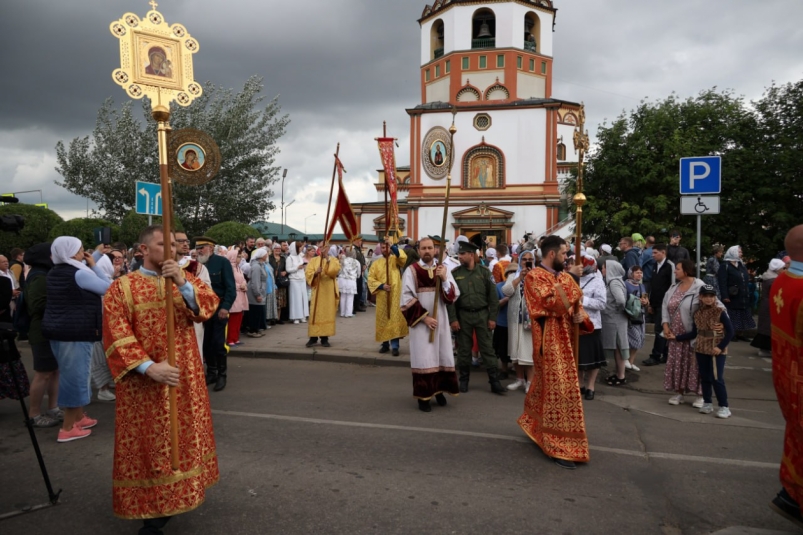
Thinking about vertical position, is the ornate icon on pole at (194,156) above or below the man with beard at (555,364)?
above

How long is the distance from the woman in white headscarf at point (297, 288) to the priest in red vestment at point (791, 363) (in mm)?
11643

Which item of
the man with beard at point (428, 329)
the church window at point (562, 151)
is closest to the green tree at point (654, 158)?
the man with beard at point (428, 329)

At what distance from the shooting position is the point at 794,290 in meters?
3.52

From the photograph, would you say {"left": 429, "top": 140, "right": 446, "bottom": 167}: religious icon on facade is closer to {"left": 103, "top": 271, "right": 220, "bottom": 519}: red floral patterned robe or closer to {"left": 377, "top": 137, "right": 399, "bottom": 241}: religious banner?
{"left": 377, "top": 137, "right": 399, "bottom": 241}: religious banner

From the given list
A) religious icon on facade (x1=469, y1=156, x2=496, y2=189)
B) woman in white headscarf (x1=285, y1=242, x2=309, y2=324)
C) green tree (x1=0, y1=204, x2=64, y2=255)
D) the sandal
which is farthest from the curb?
religious icon on facade (x1=469, y1=156, x2=496, y2=189)

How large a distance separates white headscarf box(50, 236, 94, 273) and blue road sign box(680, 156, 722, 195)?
838cm

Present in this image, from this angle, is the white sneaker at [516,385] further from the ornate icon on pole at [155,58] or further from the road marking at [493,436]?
the ornate icon on pole at [155,58]

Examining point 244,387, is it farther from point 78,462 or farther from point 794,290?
point 794,290

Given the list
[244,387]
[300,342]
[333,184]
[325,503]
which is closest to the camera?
[325,503]

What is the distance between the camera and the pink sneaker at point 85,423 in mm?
5895

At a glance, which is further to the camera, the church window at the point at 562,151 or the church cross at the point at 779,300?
the church window at the point at 562,151

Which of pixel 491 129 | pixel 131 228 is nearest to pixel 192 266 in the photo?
pixel 131 228

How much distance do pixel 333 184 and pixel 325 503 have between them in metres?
7.18

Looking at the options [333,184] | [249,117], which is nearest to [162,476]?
[333,184]
